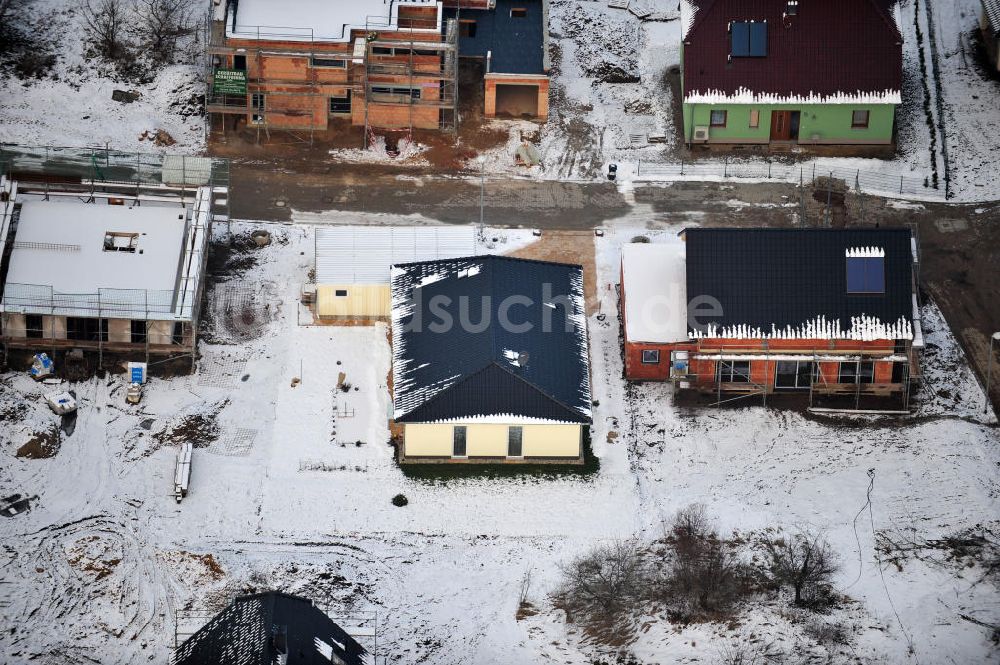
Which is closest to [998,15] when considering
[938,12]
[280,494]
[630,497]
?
[938,12]

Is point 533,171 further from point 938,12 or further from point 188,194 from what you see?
point 938,12

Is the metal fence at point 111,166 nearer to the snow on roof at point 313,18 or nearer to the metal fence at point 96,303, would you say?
the snow on roof at point 313,18

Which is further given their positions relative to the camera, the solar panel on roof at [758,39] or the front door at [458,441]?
the solar panel on roof at [758,39]

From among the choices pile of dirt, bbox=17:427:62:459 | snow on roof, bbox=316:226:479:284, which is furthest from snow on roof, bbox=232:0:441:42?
pile of dirt, bbox=17:427:62:459

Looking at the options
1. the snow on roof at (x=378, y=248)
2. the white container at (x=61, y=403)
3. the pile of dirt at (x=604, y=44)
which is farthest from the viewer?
the pile of dirt at (x=604, y=44)

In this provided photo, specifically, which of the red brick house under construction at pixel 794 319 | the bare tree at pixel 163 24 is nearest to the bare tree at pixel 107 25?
the bare tree at pixel 163 24

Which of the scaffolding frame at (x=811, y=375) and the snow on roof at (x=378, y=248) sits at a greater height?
the snow on roof at (x=378, y=248)

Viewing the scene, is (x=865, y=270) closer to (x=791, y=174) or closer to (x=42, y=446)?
(x=791, y=174)
